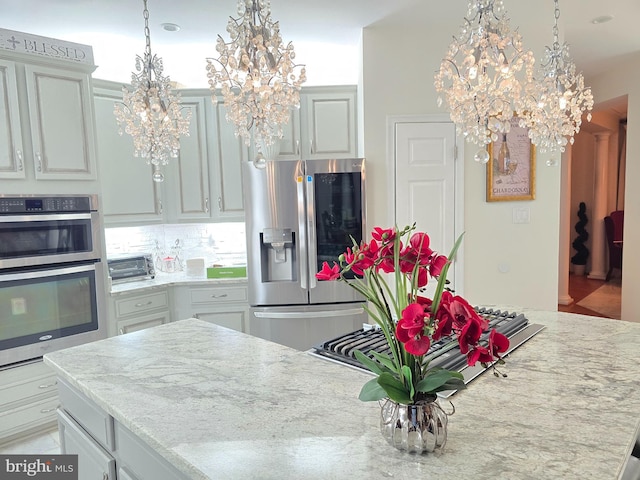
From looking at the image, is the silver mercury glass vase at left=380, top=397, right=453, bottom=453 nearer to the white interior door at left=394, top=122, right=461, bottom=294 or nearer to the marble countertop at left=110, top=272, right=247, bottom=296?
the white interior door at left=394, top=122, right=461, bottom=294

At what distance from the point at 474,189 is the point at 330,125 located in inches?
52.6

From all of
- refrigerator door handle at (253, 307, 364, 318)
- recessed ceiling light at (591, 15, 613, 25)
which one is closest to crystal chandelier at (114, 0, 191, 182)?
refrigerator door handle at (253, 307, 364, 318)

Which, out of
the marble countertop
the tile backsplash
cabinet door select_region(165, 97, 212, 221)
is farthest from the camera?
the tile backsplash

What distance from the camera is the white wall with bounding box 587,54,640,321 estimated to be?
433 cm

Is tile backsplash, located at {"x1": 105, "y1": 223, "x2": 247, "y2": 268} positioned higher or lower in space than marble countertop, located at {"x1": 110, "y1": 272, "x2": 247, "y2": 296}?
higher

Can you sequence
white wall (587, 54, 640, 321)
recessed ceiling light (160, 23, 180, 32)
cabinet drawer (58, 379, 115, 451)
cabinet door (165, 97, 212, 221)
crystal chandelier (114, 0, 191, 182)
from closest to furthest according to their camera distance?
cabinet drawer (58, 379, 115, 451) → crystal chandelier (114, 0, 191, 182) → recessed ceiling light (160, 23, 180, 32) → cabinet door (165, 97, 212, 221) → white wall (587, 54, 640, 321)

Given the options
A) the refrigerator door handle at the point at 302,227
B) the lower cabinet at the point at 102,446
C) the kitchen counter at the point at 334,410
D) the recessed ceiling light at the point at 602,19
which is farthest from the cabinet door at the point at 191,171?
the recessed ceiling light at the point at 602,19

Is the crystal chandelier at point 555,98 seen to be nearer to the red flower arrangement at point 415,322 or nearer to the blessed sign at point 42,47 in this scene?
the red flower arrangement at point 415,322

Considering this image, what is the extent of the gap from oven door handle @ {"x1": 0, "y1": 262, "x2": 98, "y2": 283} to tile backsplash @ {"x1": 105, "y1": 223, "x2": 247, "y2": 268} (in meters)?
1.01

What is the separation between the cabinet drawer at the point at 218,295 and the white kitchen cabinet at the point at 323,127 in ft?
4.00

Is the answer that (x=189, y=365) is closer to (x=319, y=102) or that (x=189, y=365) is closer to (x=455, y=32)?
(x=319, y=102)

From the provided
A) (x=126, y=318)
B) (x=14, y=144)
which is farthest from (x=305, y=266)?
(x=14, y=144)

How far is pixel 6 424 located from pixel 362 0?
350 cm

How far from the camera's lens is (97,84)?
3.31m
